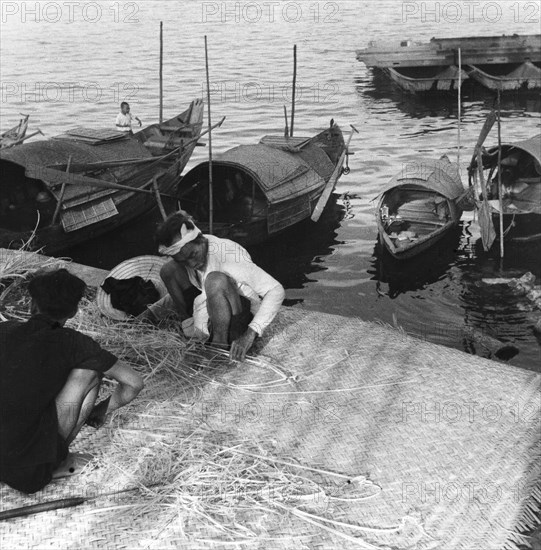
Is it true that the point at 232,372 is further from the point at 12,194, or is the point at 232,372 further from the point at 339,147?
the point at 339,147

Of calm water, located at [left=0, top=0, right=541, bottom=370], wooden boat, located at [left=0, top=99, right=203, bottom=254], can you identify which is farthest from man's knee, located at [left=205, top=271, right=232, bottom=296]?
wooden boat, located at [left=0, top=99, right=203, bottom=254]

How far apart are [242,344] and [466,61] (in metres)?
18.4

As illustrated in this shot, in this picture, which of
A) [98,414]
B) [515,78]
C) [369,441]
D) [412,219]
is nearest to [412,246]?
[412,219]

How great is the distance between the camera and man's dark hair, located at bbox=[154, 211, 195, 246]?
4.04m

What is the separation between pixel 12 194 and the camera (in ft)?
33.3

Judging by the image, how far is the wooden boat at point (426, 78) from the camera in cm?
2039

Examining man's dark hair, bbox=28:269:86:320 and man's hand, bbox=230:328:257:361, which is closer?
man's dark hair, bbox=28:269:86:320

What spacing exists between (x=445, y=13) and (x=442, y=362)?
42181 mm

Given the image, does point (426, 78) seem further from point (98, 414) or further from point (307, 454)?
point (98, 414)

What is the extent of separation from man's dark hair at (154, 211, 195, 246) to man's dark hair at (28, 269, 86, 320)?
1259 millimetres

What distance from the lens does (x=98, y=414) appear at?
10.8ft

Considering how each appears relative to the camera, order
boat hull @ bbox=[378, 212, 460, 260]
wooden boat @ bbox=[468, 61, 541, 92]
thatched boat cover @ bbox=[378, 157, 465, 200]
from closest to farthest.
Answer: boat hull @ bbox=[378, 212, 460, 260], thatched boat cover @ bbox=[378, 157, 465, 200], wooden boat @ bbox=[468, 61, 541, 92]

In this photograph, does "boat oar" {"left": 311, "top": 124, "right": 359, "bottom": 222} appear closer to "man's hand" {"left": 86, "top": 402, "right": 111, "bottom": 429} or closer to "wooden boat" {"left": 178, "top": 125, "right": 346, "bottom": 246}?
"wooden boat" {"left": 178, "top": 125, "right": 346, "bottom": 246}

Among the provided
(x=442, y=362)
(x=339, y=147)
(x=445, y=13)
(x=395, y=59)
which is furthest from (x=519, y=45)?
(x=445, y=13)
